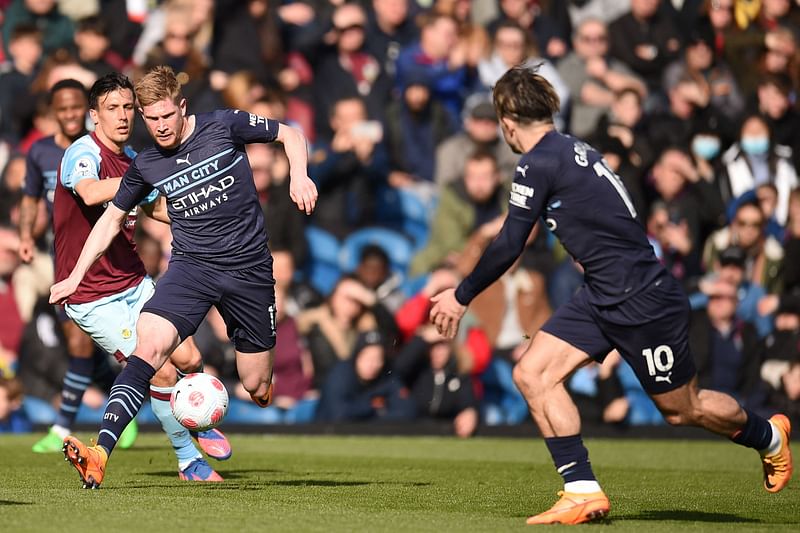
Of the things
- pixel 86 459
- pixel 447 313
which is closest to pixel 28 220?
pixel 86 459

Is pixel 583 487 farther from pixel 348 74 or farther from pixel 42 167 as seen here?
pixel 348 74

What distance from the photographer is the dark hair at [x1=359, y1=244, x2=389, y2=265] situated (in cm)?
1677

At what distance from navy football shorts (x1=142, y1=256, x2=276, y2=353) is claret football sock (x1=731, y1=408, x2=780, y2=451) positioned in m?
3.27

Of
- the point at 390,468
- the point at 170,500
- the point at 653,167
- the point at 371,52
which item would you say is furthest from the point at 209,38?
the point at 170,500

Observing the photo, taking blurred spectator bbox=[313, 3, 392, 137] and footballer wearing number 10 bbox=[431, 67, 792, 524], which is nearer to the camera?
footballer wearing number 10 bbox=[431, 67, 792, 524]

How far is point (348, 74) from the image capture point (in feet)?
60.7

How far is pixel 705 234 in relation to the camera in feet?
58.3

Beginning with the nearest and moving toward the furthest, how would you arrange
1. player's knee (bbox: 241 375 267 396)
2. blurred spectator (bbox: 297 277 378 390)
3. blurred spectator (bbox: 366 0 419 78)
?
player's knee (bbox: 241 375 267 396)
blurred spectator (bbox: 297 277 378 390)
blurred spectator (bbox: 366 0 419 78)

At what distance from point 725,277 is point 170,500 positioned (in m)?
9.44

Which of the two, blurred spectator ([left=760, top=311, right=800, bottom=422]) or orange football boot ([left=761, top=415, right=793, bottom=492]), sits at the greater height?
orange football boot ([left=761, top=415, right=793, bottom=492])

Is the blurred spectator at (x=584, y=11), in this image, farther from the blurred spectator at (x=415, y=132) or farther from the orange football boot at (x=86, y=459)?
the orange football boot at (x=86, y=459)

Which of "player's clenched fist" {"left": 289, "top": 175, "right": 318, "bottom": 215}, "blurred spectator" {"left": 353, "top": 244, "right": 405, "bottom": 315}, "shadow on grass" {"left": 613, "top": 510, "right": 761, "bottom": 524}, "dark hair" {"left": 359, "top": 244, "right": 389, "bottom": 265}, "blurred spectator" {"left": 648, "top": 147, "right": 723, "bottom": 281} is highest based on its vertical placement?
"player's clenched fist" {"left": 289, "top": 175, "right": 318, "bottom": 215}

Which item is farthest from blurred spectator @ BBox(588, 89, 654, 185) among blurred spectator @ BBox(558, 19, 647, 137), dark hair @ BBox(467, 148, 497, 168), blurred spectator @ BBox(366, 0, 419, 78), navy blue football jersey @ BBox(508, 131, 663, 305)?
navy blue football jersey @ BBox(508, 131, 663, 305)

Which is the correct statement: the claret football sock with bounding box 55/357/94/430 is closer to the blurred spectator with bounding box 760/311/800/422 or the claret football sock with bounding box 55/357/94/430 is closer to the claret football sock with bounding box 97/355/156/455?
the claret football sock with bounding box 97/355/156/455
